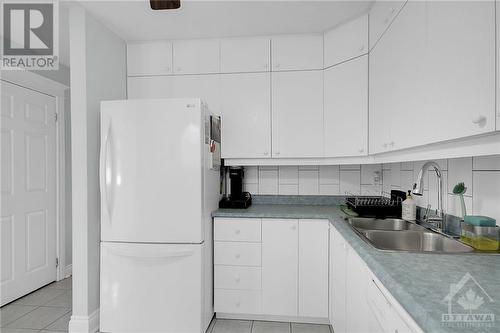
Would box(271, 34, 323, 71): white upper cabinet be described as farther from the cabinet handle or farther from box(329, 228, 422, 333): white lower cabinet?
the cabinet handle

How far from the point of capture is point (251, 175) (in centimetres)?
275

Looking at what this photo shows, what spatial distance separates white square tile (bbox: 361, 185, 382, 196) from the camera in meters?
2.61

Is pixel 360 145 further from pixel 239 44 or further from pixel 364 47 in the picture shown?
pixel 239 44

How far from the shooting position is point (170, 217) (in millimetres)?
1899

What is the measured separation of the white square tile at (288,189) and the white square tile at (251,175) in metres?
0.26

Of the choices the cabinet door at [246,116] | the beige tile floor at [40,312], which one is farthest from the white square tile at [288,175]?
the beige tile floor at [40,312]

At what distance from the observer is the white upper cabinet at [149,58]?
249 cm

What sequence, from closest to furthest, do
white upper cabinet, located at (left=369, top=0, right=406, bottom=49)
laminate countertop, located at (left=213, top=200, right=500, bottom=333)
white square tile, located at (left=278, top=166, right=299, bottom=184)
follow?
laminate countertop, located at (left=213, top=200, right=500, bottom=333)
white upper cabinet, located at (left=369, top=0, right=406, bottom=49)
white square tile, located at (left=278, top=166, right=299, bottom=184)

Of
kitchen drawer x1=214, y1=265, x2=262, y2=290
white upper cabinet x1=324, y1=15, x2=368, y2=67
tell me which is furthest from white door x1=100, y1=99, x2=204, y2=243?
white upper cabinet x1=324, y1=15, x2=368, y2=67

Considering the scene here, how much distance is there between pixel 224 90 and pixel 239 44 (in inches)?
17.3

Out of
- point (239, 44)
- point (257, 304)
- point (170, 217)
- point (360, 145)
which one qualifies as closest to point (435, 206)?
point (360, 145)

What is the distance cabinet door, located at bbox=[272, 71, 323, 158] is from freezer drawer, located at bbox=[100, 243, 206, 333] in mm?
1176

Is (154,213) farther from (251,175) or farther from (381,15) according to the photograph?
(381,15)

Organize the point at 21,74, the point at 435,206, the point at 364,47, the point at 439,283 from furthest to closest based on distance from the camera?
1. the point at 21,74
2. the point at 364,47
3. the point at 435,206
4. the point at 439,283
